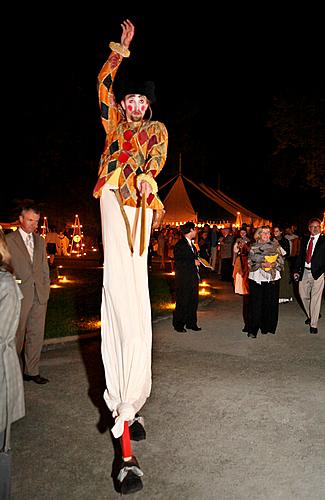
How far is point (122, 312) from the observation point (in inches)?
156

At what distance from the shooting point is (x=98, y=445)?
479cm

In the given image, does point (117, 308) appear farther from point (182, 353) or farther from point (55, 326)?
point (55, 326)

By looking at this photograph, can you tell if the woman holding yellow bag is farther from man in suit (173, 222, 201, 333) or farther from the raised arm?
the raised arm

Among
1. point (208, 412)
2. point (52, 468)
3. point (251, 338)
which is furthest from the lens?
point (251, 338)

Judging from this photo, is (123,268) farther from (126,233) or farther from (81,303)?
(81,303)

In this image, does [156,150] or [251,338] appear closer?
[156,150]

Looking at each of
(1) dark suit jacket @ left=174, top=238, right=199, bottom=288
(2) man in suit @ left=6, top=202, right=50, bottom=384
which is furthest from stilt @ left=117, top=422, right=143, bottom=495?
(1) dark suit jacket @ left=174, top=238, right=199, bottom=288

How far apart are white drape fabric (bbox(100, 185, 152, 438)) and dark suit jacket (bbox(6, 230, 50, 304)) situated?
8.83 ft

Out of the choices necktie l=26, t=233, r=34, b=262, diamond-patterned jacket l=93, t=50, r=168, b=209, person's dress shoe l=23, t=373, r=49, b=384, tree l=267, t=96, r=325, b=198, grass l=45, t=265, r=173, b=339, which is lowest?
person's dress shoe l=23, t=373, r=49, b=384

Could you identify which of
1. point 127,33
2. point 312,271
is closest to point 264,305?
point 312,271

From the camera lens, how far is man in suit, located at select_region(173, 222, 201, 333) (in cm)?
1057

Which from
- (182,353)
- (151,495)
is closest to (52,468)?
(151,495)

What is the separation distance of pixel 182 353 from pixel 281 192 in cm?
4641

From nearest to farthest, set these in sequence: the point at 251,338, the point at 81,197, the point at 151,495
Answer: the point at 151,495 < the point at 251,338 < the point at 81,197
